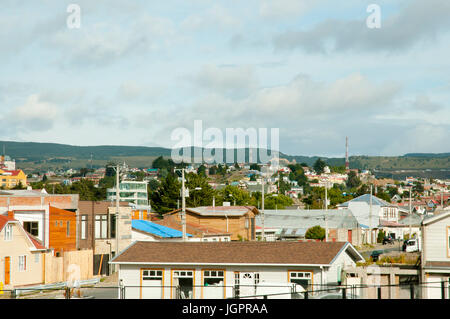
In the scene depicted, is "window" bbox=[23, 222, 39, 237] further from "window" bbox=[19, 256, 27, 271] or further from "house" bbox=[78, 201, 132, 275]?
"window" bbox=[19, 256, 27, 271]

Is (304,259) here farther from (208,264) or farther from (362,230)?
(362,230)

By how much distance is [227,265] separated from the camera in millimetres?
38281

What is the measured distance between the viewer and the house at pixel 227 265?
36906 millimetres

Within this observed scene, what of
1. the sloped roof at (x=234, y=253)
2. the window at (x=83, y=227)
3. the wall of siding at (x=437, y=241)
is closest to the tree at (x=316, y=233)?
the window at (x=83, y=227)

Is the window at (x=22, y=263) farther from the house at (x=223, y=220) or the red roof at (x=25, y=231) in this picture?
the house at (x=223, y=220)

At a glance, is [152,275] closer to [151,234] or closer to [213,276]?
[213,276]

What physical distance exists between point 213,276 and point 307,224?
6242 centimetres

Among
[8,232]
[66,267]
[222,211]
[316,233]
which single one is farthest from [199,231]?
[8,232]

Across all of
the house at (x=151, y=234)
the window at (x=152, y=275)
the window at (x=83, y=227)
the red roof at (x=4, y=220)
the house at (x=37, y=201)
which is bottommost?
the window at (x=152, y=275)

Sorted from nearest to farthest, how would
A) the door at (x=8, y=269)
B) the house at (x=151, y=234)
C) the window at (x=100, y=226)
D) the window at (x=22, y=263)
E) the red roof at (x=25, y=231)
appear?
the door at (x=8, y=269)
the red roof at (x=25, y=231)
the window at (x=22, y=263)
the house at (x=151, y=234)
the window at (x=100, y=226)

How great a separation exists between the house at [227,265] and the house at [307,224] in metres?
51.6

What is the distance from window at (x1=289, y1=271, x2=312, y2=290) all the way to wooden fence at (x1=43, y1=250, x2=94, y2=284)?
22.3 meters
